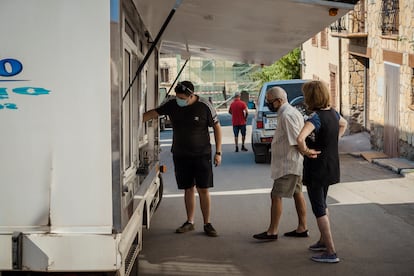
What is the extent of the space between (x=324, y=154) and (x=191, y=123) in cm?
177

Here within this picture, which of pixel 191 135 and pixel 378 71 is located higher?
pixel 378 71

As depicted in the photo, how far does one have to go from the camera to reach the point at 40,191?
13.6ft

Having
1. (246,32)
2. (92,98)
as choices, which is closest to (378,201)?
(246,32)

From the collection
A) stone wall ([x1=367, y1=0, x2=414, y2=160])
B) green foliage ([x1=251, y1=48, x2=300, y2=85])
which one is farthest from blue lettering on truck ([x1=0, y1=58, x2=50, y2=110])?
green foliage ([x1=251, y1=48, x2=300, y2=85])

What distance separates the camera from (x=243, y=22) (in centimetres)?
680

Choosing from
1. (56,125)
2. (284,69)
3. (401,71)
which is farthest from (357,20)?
(56,125)

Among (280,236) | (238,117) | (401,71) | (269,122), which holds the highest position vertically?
(401,71)

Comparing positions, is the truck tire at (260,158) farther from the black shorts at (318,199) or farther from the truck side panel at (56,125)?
the truck side panel at (56,125)

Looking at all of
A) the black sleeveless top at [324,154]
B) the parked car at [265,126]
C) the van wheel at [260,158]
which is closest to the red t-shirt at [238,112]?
the parked car at [265,126]

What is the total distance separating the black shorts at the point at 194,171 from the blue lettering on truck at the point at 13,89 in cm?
405

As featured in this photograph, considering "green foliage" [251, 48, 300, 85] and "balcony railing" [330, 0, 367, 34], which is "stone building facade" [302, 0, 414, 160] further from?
"green foliage" [251, 48, 300, 85]

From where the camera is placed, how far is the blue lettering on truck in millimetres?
4102

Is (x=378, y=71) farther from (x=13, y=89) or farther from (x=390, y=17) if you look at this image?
(x=13, y=89)

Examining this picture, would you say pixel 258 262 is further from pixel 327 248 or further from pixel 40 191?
pixel 40 191
